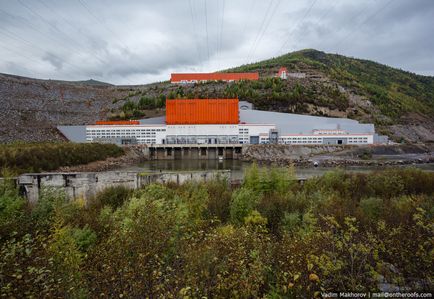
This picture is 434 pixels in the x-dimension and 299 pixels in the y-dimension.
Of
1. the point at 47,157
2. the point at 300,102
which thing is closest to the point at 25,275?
the point at 47,157

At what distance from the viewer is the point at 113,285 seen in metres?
2.89

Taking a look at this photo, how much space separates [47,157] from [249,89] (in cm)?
4190

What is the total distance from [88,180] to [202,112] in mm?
31424

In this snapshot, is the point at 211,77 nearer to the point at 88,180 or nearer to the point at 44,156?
the point at 44,156

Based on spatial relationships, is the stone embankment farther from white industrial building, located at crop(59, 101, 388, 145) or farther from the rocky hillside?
the rocky hillside

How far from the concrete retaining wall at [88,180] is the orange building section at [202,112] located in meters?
27.9

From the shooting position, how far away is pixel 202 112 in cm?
4331

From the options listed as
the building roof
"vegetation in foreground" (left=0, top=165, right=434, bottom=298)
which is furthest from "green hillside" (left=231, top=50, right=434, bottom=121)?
"vegetation in foreground" (left=0, top=165, right=434, bottom=298)

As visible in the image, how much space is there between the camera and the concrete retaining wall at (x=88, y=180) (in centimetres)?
1245

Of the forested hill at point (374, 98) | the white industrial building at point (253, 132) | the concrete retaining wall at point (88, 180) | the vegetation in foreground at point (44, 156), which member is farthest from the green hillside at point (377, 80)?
the vegetation in foreground at point (44, 156)

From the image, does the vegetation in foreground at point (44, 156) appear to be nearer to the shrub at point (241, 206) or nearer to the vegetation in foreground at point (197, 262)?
the shrub at point (241, 206)

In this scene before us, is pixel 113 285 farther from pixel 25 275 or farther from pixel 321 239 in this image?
pixel 321 239

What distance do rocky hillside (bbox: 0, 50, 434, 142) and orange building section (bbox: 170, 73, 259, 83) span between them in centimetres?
705

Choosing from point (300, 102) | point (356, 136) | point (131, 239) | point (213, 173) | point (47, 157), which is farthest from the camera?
point (300, 102)
